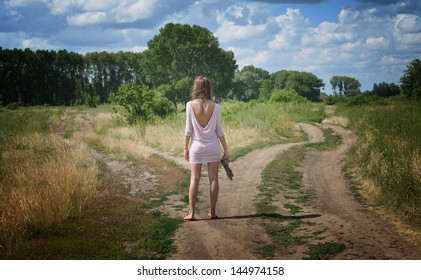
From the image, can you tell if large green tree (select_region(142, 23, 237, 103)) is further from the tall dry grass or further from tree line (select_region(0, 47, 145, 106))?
the tall dry grass

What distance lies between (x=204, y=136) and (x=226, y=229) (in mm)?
1533

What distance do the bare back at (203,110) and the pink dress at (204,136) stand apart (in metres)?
0.05

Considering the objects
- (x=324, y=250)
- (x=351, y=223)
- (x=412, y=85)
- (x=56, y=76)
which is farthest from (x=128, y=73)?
(x=324, y=250)

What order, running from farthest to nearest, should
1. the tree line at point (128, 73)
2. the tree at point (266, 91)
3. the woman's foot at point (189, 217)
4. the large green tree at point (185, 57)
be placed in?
the tree at point (266, 91) < the large green tree at point (185, 57) < the tree line at point (128, 73) < the woman's foot at point (189, 217)

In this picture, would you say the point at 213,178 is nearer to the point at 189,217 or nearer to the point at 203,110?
the point at 189,217

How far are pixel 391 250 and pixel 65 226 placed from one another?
16.0 ft

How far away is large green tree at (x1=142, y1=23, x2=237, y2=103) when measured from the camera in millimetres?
25031

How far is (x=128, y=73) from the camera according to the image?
26000 mm

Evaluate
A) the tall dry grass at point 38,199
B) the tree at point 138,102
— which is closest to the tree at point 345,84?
the tall dry grass at point 38,199

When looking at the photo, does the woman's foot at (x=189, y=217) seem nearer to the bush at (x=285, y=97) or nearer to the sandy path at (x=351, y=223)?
the sandy path at (x=351, y=223)

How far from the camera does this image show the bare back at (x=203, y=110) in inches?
202

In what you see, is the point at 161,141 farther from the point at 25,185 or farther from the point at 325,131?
the point at 325,131

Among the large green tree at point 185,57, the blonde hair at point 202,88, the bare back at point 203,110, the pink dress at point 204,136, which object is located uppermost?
the large green tree at point 185,57
